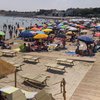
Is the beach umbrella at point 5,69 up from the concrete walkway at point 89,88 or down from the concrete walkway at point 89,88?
up

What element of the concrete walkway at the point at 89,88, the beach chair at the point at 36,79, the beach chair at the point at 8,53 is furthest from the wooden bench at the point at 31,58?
the beach chair at the point at 36,79

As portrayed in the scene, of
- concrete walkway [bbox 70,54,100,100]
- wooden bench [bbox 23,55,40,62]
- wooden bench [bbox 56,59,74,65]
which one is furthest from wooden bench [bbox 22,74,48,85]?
wooden bench [bbox 23,55,40,62]

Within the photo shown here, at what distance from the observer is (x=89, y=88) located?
40.8 feet

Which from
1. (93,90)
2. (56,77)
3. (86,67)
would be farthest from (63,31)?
(93,90)

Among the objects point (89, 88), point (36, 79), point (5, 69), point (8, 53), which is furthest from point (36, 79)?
point (8, 53)

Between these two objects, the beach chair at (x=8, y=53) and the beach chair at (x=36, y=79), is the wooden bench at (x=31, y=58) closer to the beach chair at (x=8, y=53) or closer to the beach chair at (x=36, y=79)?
the beach chair at (x=8, y=53)

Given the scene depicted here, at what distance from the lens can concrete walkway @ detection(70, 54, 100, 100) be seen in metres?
11.3

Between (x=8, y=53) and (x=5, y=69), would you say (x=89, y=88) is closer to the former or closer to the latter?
(x=5, y=69)

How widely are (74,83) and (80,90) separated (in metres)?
1.29

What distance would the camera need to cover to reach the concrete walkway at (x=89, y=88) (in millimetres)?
11315

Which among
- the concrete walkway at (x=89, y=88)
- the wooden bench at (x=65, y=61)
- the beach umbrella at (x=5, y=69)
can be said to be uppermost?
the beach umbrella at (x=5, y=69)

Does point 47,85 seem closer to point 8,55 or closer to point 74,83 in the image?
point 74,83

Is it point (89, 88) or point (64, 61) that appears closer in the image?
point (89, 88)

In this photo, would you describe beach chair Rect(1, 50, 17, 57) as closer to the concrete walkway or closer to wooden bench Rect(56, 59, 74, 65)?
wooden bench Rect(56, 59, 74, 65)
